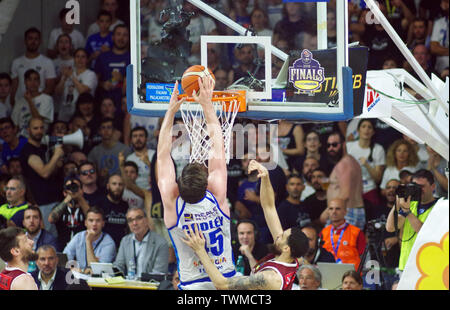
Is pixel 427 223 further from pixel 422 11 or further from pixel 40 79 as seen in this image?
pixel 40 79

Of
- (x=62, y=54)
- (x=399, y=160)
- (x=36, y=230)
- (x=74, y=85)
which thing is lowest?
(x=36, y=230)

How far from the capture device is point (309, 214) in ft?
35.0

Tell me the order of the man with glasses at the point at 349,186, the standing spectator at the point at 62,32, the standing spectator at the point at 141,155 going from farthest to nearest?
the standing spectator at the point at 62,32 < the standing spectator at the point at 141,155 < the man with glasses at the point at 349,186

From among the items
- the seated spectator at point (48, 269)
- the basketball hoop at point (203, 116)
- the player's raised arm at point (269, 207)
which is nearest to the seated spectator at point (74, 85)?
the seated spectator at point (48, 269)

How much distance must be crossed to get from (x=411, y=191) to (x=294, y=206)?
1602mm

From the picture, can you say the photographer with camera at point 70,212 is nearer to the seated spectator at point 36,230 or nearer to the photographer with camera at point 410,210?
the seated spectator at point 36,230

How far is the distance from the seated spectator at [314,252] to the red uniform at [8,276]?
117 inches

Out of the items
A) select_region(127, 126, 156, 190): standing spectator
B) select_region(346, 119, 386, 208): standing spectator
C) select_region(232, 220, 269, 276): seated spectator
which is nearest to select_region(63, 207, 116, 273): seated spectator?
select_region(127, 126, 156, 190): standing spectator

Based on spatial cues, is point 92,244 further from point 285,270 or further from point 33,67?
point 33,67

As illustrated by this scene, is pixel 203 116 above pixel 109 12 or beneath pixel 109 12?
beneath

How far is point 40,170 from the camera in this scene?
1134 cm

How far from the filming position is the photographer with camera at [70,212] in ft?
35.3

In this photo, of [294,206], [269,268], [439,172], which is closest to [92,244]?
[294,206]
